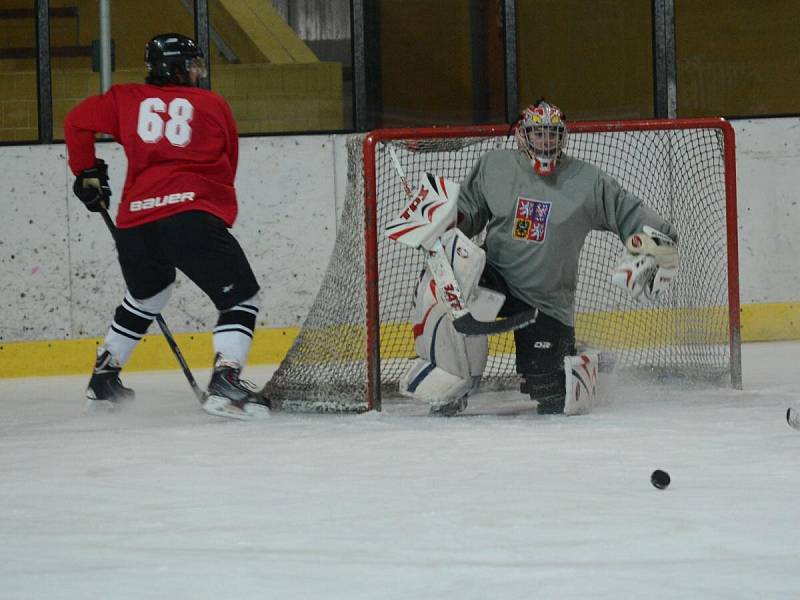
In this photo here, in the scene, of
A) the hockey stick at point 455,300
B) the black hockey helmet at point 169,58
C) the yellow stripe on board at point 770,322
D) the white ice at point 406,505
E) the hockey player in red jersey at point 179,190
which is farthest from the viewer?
the yellow stripe on board at point 770,322

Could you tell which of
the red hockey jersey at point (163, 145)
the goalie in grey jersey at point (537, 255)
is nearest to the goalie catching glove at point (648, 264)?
the goalie in grey jersey at point (537, 255)

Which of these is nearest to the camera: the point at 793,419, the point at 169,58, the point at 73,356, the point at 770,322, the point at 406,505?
the point at 406,505

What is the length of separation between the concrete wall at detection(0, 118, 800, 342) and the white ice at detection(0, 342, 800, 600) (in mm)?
1792

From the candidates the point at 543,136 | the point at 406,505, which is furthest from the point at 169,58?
the point at 406,505

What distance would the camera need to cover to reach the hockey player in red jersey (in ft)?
13.4

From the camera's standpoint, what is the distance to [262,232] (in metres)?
6.11

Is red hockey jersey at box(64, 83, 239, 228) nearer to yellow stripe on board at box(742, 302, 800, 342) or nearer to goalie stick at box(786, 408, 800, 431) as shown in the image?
goalie stick at box(786, 408, 800, 431)

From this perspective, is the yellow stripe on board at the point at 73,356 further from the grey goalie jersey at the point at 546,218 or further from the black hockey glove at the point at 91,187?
the grey goalie jersey at the point at 546,218

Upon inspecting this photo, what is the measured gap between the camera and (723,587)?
1957 millimetres

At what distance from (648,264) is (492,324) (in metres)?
0.49

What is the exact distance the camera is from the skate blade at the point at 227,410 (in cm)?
401

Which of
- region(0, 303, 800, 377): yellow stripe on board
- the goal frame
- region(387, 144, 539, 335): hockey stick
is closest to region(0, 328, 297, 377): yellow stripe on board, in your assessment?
region(0, 303, 800, 377): yellow stripe on board

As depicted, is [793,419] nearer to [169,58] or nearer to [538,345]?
[538,345]

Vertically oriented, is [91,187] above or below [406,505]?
above
